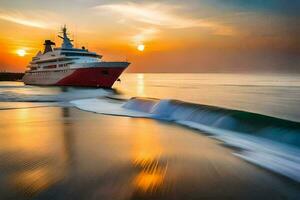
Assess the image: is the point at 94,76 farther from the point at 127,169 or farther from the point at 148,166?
the point at 127,169

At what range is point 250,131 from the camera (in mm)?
11828

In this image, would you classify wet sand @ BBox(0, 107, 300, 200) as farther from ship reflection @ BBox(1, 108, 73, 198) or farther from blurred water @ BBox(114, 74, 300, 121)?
blurred water @ BBox(114, 74, 300, 121)

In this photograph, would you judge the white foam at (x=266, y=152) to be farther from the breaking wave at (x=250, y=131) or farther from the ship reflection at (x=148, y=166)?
the ship reflection at (x=148, y=166)

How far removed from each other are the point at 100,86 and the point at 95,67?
391 cm

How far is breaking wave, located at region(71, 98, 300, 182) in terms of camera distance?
24.8 feet

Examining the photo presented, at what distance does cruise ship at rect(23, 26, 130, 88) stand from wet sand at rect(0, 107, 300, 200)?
37.8m

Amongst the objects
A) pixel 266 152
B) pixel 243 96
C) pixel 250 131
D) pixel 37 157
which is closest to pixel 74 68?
pixel 243 96

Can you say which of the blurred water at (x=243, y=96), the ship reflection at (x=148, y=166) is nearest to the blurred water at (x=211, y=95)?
the blurred water at (x=243, y=96)

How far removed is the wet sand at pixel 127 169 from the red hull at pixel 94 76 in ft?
124

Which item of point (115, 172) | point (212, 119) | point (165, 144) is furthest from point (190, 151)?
point (212, 119)

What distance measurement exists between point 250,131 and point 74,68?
4239cm

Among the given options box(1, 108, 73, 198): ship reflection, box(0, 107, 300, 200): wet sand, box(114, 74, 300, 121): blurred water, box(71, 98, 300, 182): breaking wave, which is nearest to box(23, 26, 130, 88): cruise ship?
box(114, 74, 300, 121): blurred water

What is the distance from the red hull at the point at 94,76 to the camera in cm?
4809

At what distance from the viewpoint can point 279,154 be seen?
8.24 m
